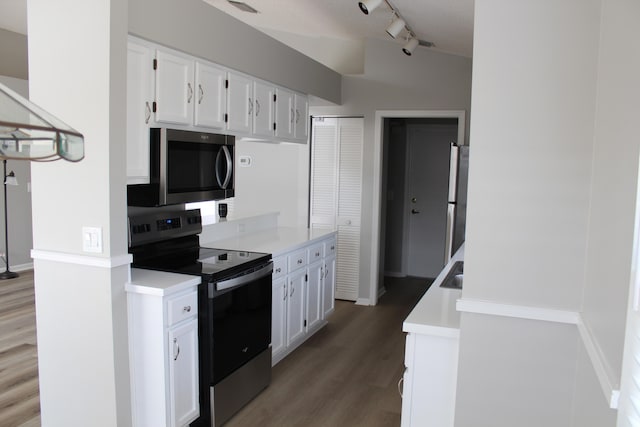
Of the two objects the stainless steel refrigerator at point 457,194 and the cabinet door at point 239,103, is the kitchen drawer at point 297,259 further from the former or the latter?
the stainless steel refrigerator at point 457,194

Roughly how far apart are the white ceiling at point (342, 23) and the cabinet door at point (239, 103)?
95 centimetres

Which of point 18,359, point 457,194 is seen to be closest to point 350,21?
point 457,194

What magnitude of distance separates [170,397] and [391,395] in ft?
4.88

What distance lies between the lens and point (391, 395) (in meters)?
3.36

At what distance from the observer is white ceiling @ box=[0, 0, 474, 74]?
3421mm

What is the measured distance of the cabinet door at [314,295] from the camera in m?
4.18

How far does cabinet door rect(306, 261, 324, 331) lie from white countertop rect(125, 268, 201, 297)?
1600 mm

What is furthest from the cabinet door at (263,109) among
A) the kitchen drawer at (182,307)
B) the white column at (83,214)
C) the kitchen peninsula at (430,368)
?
the kitchen peninsula at (430,368)

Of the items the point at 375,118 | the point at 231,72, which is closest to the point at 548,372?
the point at 231,72

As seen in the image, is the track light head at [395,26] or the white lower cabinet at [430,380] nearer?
the white lower cabinet at [430,380]

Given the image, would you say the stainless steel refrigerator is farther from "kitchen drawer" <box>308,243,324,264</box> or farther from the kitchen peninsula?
the kitchen peninsula

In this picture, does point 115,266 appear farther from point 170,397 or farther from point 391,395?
point 391,395

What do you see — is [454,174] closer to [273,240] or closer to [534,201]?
[273,240]

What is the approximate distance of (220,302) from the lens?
2816 mm
